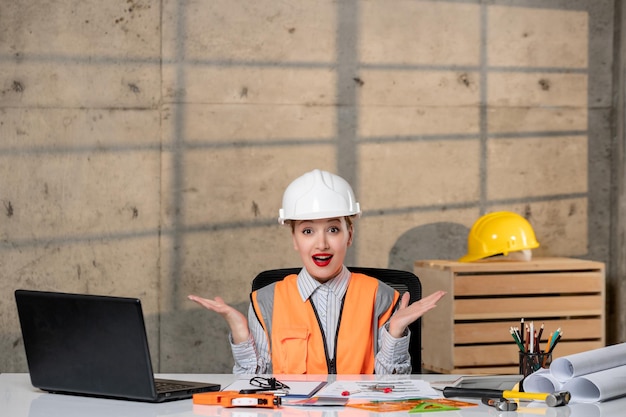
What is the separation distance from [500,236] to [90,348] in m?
3.20

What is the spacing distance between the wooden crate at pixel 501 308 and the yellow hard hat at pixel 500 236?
114 millimetres

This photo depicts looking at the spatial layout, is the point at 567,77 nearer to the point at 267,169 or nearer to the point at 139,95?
the point at 267,169

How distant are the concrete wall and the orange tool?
2973 millimetres

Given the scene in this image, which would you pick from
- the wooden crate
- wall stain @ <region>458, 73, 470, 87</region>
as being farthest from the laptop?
wall stain @ <region>458, 73, 470, 87</region>

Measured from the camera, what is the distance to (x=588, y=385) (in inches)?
90.1

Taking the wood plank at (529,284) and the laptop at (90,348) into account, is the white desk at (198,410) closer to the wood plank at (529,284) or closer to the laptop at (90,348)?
the laptop at (90,348)

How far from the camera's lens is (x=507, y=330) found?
493 centimetres

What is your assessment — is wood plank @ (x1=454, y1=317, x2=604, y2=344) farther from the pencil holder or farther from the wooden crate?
the pencil holder

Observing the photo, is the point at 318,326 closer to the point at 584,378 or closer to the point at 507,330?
the point at 584,378

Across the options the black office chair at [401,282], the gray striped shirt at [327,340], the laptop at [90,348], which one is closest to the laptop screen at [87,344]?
the laptop at [90,348]

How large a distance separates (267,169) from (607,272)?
7.24 ft

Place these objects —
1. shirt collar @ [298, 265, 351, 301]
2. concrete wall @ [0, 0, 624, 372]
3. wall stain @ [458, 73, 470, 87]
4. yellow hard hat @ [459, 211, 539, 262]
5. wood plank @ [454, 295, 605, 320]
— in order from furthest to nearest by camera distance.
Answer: wall stain @ [458, 73, 470, 87] < concrete wall @ [0, 0, 624, 372] < yellow hard hat @ [459, 211, 539, 262] < wood plank @ [454, 295, 605, 320] < shirt collar @ [298, 265, 351, 301]

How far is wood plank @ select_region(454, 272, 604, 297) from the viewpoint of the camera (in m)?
4.84

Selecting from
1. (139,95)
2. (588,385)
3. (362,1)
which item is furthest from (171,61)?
(588,385)
